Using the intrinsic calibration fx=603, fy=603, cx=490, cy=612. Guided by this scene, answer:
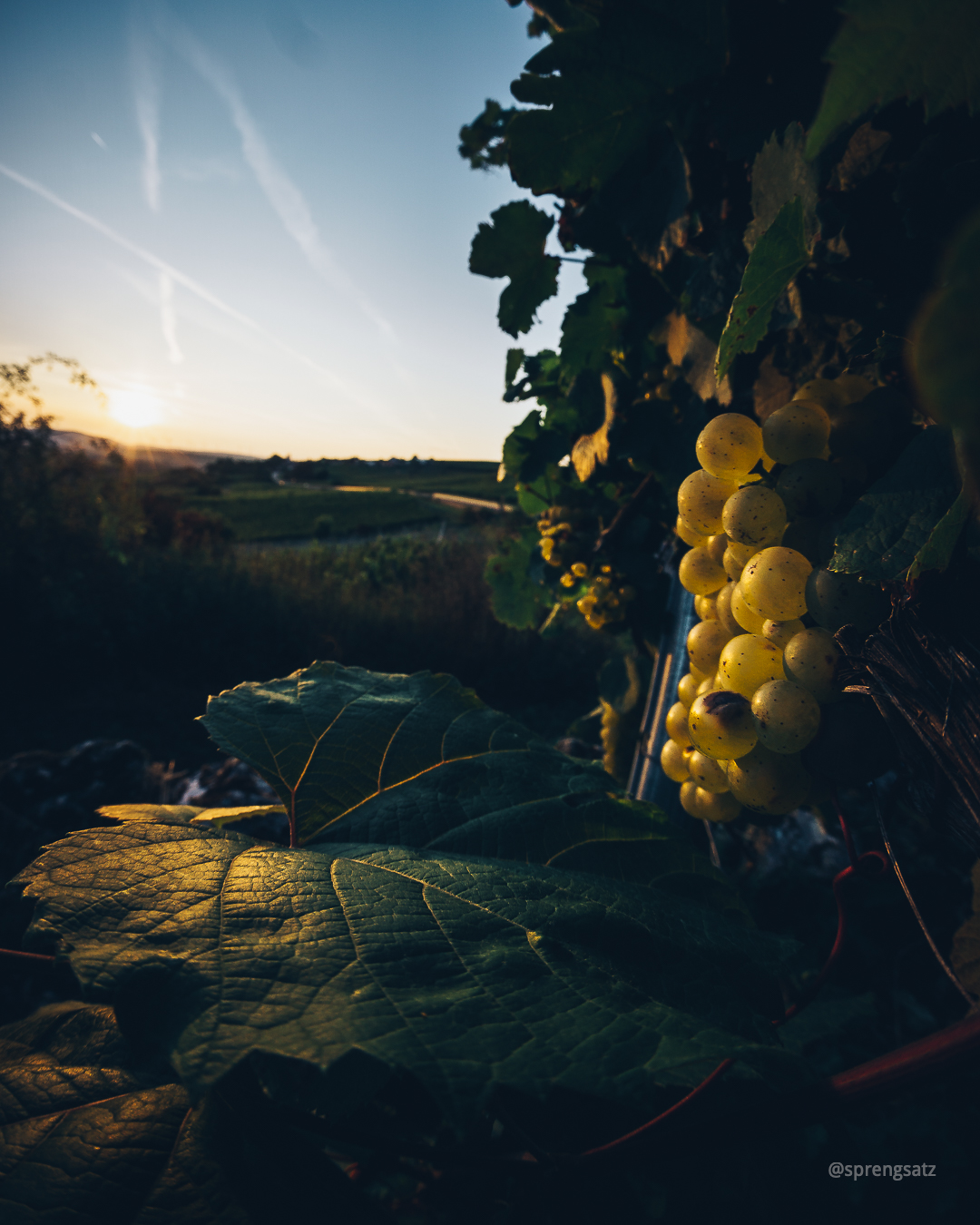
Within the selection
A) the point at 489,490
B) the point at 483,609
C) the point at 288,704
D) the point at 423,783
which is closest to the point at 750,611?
the point at 423,783

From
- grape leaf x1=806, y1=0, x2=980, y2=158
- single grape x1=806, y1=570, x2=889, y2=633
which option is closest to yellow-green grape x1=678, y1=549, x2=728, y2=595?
single grape x1=806, y1=570, x2=889, y2=633

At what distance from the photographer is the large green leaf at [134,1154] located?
1.80 ft

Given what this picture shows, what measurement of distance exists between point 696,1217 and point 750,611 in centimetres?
87

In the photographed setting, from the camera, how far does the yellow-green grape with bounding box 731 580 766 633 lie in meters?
0.86

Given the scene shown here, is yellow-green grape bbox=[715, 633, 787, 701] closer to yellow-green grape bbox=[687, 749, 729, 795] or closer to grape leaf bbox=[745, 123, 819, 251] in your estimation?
yellow-green grape bbox=[687, 749, 729, 795]

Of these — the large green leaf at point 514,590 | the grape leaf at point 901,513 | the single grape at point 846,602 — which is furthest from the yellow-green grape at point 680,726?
the large green leaf at point 514,590

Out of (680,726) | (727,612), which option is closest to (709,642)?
(727,612)

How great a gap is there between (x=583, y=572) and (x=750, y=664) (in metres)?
1.20

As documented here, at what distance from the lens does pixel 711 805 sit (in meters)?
1.00

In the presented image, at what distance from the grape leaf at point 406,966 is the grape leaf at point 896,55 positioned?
70cm

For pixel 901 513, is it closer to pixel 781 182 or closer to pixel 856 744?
pixel 856 744

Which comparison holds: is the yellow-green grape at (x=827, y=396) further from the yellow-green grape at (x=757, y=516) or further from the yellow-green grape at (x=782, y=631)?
the yellow-green grape at (x=782, y=631)

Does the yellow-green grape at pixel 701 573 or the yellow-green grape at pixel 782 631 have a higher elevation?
the yellow-green grape at pixel 701 573

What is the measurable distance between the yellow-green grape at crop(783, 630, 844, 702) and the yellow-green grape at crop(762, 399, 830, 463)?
24cm
